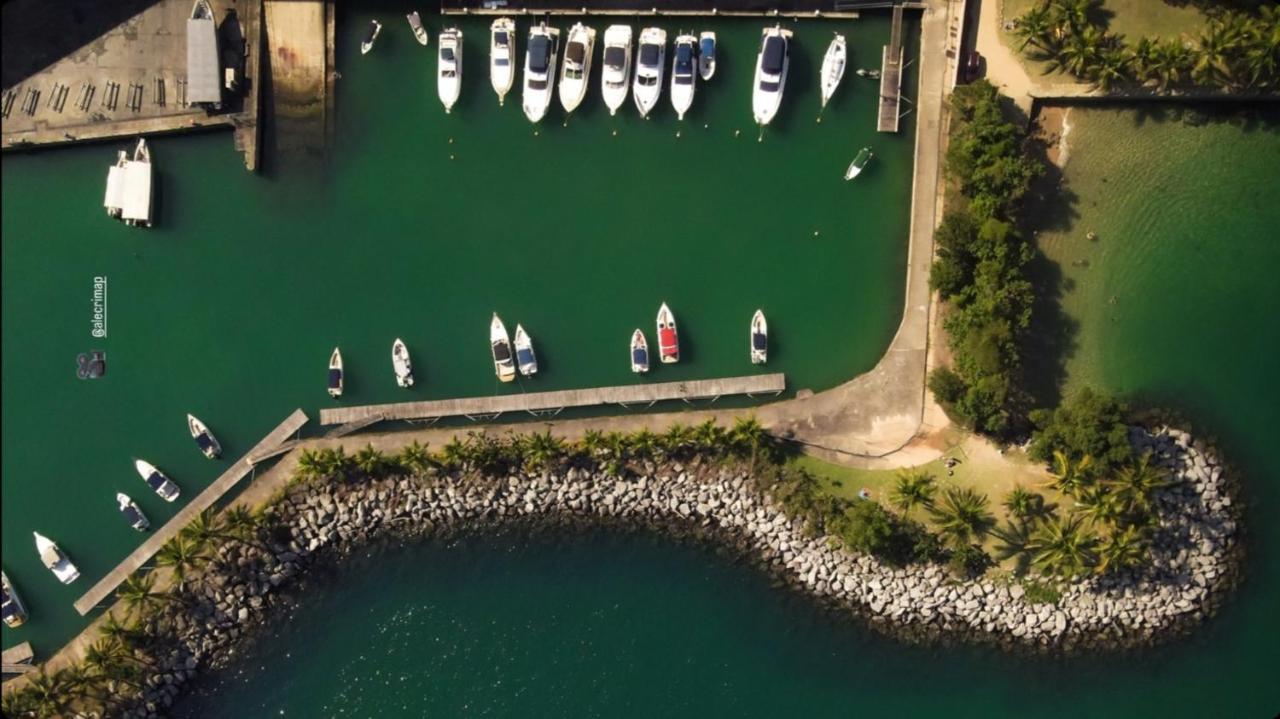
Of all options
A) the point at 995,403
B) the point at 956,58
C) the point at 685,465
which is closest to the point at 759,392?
the point at 685,465

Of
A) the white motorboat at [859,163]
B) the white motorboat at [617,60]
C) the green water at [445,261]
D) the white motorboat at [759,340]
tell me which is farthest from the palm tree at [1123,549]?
the white motorboat at [617,60]

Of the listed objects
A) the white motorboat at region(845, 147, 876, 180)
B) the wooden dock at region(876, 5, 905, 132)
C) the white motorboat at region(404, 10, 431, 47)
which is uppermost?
the white motorboat at region(404, 10, 431, 47)

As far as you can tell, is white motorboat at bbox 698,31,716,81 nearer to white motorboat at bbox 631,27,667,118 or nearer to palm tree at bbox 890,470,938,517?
white motorboat at bbox 631,27,667,118

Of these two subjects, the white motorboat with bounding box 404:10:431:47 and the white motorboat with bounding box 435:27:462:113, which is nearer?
the white motorboat with bounding box 435:27:462:113

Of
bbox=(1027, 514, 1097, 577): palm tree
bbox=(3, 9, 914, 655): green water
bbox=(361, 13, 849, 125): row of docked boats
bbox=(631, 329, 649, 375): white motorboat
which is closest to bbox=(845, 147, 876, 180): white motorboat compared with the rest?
bbox=(3, 9, 914, 655): green water

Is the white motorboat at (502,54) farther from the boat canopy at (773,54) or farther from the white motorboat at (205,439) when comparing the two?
the white motorboat at (205,439)

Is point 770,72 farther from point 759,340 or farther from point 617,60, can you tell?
point 759,340
